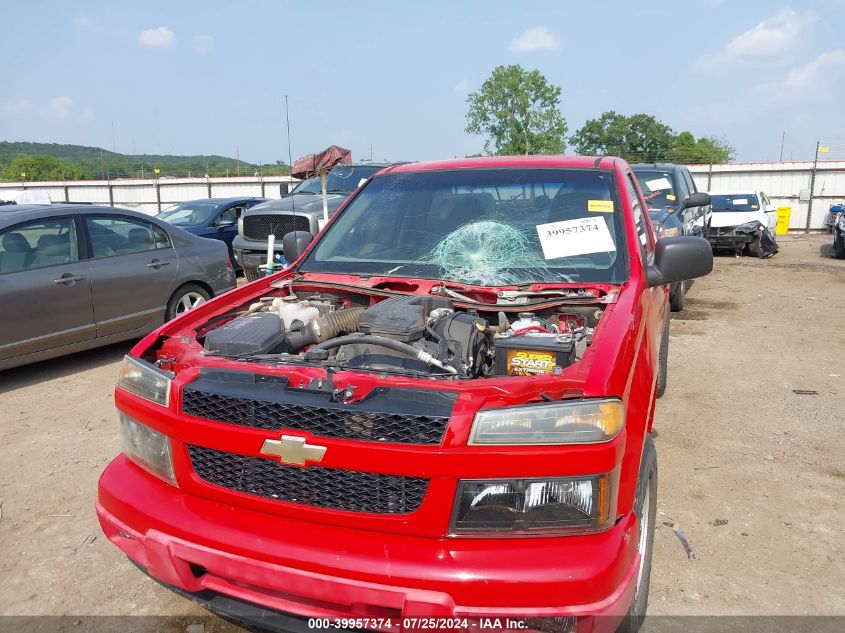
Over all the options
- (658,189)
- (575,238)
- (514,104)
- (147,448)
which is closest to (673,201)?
(658,189)

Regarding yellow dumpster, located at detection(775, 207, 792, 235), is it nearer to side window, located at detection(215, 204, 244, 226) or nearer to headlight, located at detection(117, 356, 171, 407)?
side window, located at detection(215, 204, 244, 226)

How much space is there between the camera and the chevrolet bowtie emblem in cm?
189

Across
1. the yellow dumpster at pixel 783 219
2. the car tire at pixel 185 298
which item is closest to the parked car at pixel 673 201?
the car tire at pixel 185 298

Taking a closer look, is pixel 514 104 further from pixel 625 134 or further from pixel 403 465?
pixel 403 465

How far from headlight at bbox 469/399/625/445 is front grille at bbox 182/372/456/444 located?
4.9 inches

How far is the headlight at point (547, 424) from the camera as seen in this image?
1794 mm

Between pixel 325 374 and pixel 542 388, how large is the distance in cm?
71

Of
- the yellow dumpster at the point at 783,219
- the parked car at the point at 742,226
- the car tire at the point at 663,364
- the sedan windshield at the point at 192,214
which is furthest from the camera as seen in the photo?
the yellow dumpster at the point at 783,219

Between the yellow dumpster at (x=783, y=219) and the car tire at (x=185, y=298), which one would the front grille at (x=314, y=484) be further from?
the yellow dumpster at (x=783, y=219)

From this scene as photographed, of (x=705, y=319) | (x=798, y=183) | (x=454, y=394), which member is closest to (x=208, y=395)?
(x=454, y=394)

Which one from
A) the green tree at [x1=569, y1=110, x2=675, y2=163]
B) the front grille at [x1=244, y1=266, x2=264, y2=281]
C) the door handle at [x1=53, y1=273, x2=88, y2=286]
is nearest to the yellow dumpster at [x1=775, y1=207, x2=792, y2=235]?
the front grille at [x1=244, y1=266, x2=264, y2=281]

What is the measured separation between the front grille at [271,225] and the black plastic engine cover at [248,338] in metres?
6.53

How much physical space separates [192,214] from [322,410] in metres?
10.9

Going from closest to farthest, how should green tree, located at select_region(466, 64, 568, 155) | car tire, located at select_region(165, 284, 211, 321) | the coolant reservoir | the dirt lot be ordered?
the dirt lot, the coolant reservoir, car tire, located at select_region(165, 284, 211, 321), green tree, located at select_region(466, 64, 568, 155)
